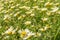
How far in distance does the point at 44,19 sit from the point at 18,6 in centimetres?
78

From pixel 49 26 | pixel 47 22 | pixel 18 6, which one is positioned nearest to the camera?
pixel 49 26

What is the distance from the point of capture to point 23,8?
2.61 m

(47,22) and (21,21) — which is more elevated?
(21,21)

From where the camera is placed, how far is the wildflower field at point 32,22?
1.91 m

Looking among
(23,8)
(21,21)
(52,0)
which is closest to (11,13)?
(23,8)

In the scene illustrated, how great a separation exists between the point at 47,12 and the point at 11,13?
0.59 m

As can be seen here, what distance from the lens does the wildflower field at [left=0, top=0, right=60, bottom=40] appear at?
6.26ft

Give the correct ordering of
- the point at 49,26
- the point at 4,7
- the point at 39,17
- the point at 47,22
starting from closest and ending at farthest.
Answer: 1. the point at 49,26
2. the point at 47,22
3. the point at 39,17
4. the point at 4,7

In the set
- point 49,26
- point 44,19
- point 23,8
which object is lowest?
point 49,26

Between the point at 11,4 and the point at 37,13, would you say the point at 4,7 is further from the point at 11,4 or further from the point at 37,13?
the point at 37,13

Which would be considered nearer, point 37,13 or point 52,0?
point 37,13

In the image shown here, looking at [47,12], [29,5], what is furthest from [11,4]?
[47,12]

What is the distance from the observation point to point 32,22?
2.26m

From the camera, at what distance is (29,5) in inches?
107
